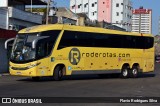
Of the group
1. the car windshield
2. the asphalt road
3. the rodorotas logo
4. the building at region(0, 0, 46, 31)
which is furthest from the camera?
the building at region(0, 0, 46, 31)

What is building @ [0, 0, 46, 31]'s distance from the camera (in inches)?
1588

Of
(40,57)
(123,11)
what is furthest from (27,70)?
(123,11)

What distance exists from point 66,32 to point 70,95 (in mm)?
10638

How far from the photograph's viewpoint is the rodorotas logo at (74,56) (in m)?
28.5

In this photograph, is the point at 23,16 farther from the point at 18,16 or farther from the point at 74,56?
the point at 74,56

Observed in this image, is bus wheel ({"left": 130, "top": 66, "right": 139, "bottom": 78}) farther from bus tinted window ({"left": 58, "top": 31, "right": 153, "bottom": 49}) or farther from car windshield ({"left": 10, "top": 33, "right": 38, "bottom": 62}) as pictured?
car windshield ({"left": 10, "top": 33, "right": 38, "bottom": 62})

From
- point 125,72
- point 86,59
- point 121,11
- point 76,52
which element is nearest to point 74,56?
point 76,52

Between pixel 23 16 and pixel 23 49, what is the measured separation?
17.4 metres

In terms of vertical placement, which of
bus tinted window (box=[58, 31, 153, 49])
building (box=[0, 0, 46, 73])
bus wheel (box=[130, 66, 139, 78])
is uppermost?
building (box=[0, 0, 46, 73])

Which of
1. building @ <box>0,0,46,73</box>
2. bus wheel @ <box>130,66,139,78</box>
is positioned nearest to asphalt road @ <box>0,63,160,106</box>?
bus wheel @ <box>130,66,139,78</box>

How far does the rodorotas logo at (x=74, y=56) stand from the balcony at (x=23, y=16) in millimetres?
13077

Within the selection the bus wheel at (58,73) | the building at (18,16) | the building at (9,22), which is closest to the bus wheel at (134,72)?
the bus wheel at (58,73)

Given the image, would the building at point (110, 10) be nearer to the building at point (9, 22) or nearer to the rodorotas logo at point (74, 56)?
the building at point (9, 22)

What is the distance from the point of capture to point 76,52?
1139 inches
